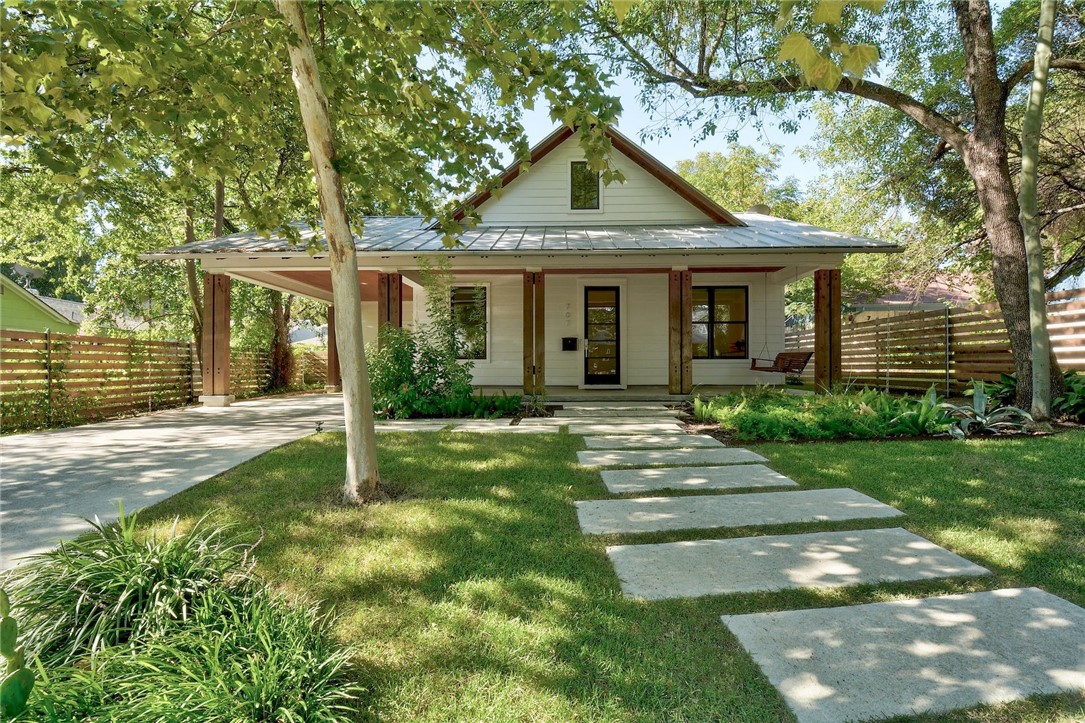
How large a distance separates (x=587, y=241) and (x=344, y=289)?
6.24 m

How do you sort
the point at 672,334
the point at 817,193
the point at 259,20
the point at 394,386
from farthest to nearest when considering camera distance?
the point at 817,193, the point at 672,334, the point at 394,386, the point at 259,20

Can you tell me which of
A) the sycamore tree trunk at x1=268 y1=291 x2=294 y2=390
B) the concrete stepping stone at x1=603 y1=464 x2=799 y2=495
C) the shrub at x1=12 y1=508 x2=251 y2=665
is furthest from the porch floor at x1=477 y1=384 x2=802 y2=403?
the sycamore tree trunk at x1=268 y1=291 x2=294 y2=390

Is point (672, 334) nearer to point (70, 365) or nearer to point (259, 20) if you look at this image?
point (259, 20)

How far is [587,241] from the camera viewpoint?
29.9ft

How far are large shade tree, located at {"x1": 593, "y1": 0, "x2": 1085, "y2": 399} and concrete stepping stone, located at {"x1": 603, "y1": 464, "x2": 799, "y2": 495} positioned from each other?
469 cm

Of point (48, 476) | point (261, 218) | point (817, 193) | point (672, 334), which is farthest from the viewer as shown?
point (817, 193)

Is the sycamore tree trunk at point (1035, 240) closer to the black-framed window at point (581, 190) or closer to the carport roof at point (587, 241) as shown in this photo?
the carport roof at point (587, 241)

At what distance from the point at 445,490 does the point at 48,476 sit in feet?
11.8

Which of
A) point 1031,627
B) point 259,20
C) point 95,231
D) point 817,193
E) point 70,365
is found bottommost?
point 1031,627

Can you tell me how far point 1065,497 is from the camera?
136 inches

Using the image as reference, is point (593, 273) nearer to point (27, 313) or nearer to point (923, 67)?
point (923, 67)

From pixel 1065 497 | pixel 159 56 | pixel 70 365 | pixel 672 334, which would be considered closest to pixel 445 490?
pixel 159 56

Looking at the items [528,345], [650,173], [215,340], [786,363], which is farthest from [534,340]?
[215,340]

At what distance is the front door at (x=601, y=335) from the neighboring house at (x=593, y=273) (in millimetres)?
29
